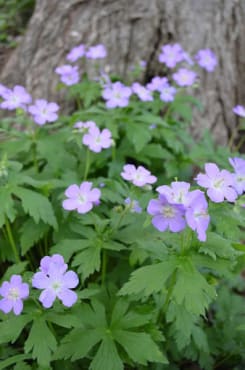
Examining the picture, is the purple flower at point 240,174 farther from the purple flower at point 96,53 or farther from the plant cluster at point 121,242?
the purple flower at point 96,53

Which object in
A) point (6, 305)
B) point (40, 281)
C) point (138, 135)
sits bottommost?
point (138, 135)

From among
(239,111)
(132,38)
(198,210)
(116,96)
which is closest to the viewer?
(198,210)

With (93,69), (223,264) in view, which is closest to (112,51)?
(93,69)

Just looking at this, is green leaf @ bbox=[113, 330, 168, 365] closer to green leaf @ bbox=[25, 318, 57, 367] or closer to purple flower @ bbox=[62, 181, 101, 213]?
green leaf @ bbox=[25, 318, 57, 367]

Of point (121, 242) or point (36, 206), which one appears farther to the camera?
point (121, 242)

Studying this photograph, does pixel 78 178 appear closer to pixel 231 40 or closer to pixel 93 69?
pixel 93 69

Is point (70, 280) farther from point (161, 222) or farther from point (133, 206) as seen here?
point (133, 206)

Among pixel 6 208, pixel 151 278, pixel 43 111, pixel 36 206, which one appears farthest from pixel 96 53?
pixel 151 278

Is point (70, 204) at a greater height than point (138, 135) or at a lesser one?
greater
